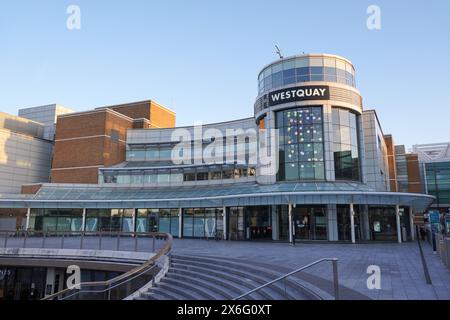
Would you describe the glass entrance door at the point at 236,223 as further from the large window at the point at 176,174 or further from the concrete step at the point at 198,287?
the concrete step at the point at 198,287

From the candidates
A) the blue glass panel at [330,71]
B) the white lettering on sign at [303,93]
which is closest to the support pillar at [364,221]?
the white lettering on sign at [303,93]

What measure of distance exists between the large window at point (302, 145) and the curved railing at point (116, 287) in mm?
17230

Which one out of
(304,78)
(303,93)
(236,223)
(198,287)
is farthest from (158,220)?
(198,287)

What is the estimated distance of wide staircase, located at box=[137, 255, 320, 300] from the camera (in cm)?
1038

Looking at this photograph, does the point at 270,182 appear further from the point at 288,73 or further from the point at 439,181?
the point at 439,181

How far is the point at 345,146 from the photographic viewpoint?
30.3 metres

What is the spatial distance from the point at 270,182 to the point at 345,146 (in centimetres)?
736

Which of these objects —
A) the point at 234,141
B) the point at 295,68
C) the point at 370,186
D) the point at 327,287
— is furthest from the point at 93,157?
the point at 327,287

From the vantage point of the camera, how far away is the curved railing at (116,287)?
35.8 feet

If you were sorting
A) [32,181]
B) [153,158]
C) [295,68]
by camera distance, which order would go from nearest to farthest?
[295,68], [153,158], [32,181]

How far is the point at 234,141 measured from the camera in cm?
4188

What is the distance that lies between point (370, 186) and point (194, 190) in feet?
57.9
